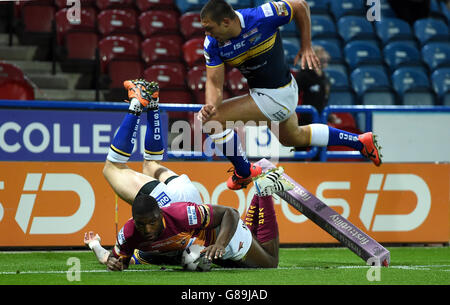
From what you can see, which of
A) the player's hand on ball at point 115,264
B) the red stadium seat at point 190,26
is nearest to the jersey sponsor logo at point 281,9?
the player's hand on ball at point 115,264

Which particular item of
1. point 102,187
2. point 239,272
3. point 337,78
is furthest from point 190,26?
point 239,272

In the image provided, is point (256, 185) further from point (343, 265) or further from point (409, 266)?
point (409, 266)

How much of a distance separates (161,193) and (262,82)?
1399mm

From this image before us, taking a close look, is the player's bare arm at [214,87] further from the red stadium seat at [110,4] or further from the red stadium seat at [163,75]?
the red stadium seat at [110,4]

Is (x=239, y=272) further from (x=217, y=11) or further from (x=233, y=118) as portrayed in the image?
(x=217, y=11)

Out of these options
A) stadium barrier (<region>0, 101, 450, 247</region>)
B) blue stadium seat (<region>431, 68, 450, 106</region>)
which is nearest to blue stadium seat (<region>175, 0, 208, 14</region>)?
blue stadium seat (<region>431, 68, 450, 106</region>)

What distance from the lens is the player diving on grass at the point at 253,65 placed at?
6.75 m

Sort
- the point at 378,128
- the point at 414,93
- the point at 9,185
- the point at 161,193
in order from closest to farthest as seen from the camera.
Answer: the point at 161,193, the point at 9,185, the point at 378,128, the point at 414,93

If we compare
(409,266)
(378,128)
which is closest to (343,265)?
(409,266)

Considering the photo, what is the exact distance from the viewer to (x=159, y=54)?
12.7m

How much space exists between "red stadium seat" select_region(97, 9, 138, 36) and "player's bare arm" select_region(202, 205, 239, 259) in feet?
23.5

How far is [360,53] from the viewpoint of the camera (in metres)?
14.3

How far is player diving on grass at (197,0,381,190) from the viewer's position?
22.1 feet

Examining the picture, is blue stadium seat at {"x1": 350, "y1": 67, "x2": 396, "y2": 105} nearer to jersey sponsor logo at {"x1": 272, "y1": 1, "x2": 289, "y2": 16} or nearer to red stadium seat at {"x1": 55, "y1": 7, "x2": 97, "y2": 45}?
red stadium seat at {"x1": 55, "y1": 7, "x2": 97, "y2": 45}
